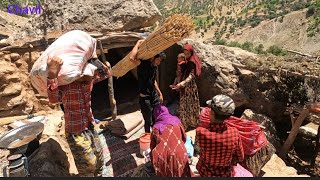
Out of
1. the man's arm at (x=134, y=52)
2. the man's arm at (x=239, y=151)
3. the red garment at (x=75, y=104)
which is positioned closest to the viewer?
the man's arm at (x=239, y=151)

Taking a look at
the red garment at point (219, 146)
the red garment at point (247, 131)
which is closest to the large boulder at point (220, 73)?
the red garment at point (247, 131)

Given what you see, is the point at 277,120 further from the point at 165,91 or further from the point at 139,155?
the point at 139,155

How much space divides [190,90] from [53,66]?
9.94 ft

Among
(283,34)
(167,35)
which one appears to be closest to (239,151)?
(167,35)

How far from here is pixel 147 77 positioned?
173 inches

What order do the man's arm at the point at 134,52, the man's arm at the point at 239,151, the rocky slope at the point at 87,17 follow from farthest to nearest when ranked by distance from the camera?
the rocky slope at the point at 87,17 → the man's arm at the point at 134,52 → the man's arm at the point at 239,151

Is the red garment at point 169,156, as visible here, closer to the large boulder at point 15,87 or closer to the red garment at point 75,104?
the red garment at point 75,104

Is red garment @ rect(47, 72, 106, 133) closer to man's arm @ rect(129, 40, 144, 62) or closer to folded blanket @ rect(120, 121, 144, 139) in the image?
man's arm @ rect(129, 40, 144, 62)

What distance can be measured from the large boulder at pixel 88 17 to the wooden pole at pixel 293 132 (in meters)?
3.96

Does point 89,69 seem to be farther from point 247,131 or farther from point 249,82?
point 249,82

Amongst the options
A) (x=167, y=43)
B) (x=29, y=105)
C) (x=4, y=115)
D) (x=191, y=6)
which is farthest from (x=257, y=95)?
(x=191, y=6)

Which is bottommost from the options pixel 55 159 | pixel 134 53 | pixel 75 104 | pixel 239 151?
pixel 55 159

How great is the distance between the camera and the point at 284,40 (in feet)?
111

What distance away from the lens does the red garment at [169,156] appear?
2748mm
